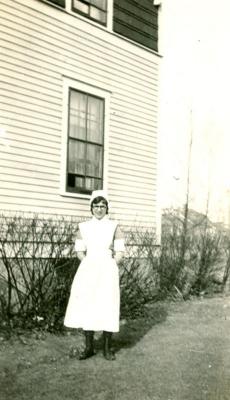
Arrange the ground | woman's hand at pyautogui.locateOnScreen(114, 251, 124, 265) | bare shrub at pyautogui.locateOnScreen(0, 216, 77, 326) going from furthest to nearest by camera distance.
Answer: bare shrub at pyautogui.locateOnScreen(0, 216, 77, 326)
woman's hand at pyautogui.locateOnScreen(114, 251, 124, 265)
the ground

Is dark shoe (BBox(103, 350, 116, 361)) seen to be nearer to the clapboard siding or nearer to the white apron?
the white apron

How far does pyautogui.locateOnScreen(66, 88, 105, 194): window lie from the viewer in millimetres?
10820

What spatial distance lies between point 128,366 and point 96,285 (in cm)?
95

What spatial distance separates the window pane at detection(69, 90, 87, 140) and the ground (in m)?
3.86

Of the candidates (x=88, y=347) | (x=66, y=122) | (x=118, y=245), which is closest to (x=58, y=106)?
(x=66, y=122)

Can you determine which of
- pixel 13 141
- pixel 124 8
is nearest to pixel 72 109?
pixel 13 141

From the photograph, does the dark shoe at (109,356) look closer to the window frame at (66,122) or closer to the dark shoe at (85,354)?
the dark shoe at (85,354)

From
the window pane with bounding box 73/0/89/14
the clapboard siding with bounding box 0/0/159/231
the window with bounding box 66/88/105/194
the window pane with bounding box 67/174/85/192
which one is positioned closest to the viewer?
the clapboard siding with bounding box 0/0/159/231

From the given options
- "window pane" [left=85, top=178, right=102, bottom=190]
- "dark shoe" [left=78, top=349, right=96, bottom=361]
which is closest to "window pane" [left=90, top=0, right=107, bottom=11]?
"window pane" [left=85, top=178, right=102, bottom=190]

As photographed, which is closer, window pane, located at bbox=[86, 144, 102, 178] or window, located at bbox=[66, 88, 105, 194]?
window, located at bbox=[66, 88, 105, 194]

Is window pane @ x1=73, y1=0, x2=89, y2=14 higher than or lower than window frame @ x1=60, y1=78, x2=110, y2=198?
higher

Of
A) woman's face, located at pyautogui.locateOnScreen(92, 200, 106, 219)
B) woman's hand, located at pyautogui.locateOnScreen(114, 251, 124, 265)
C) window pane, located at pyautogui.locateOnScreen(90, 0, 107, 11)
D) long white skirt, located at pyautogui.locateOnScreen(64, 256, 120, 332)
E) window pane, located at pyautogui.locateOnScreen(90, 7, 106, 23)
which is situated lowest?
long white skirt, located at pyautogui.locateOnScreen(64, 256, 120, 332)

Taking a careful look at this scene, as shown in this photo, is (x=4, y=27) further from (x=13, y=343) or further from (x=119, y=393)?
(x=119, y=393)

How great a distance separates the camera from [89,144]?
11.2 m
